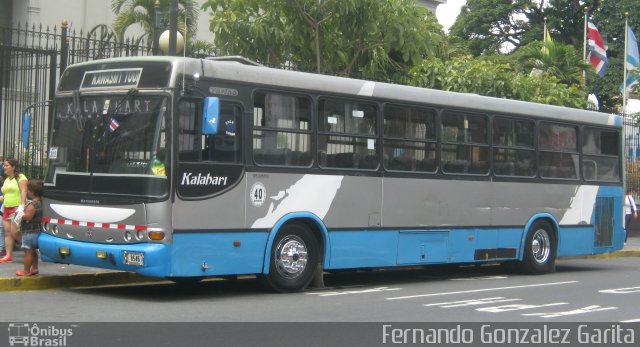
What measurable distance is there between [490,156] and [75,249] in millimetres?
7404

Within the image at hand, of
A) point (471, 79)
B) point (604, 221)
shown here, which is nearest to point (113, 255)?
point (604, 221)

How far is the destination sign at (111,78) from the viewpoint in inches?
475

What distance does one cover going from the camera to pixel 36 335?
29.8 feet

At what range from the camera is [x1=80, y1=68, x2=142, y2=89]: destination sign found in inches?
475

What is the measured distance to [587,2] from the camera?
5988 cm

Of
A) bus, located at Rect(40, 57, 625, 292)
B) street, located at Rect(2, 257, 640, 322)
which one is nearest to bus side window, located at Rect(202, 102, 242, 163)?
bus, located at Rect(40, 57, 625, 292)

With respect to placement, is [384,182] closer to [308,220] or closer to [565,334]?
[308,220]

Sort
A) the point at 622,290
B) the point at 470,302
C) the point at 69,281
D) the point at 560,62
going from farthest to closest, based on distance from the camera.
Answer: the point at 560,62 < the point at 622,290 < the point at 69,281 < the point at 470,302

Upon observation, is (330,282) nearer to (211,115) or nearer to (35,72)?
(211,115)

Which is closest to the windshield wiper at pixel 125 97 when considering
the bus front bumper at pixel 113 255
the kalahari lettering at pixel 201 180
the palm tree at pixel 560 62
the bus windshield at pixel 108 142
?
the bus windshield at pixel 108 142

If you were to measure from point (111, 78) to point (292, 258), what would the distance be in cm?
343

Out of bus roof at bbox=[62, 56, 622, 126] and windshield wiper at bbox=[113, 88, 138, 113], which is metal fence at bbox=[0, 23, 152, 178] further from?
windshield wiper at bbox=[113, 88, 138, 113]

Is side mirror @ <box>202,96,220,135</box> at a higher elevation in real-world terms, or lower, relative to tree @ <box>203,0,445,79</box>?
lower

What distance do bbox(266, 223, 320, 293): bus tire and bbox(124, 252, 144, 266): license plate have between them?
6.49 ft
